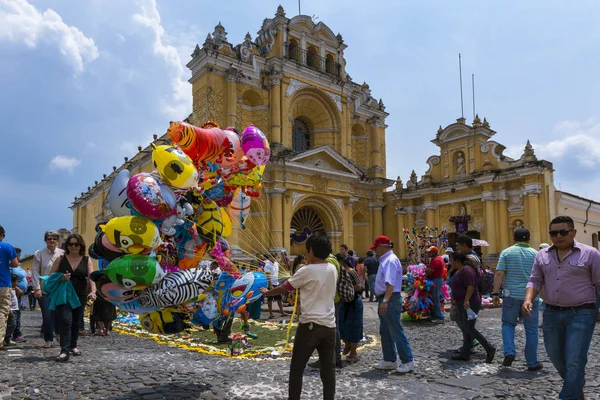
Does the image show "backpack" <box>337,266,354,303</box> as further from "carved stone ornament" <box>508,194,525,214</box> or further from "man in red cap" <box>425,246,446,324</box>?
"carved stone ornament" <box>508,194,525,214</box>

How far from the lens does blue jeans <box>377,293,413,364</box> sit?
6.14 m

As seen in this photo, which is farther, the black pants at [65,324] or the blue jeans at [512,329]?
the black pants at [65,324]

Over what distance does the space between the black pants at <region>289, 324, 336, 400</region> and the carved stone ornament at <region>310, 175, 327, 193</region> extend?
62.6ft

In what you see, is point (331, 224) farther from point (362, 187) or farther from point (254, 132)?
point (254, 132)

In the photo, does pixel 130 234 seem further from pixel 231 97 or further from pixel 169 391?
pixel 231 97

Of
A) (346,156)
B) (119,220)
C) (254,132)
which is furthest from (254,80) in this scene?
(119,220)

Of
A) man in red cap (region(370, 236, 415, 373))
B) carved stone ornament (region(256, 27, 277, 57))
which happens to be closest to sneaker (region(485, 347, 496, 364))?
man in red cap (region(370, 236, 415, 373))

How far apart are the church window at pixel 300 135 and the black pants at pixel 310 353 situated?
21.7 metres

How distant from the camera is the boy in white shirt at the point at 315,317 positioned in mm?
4250

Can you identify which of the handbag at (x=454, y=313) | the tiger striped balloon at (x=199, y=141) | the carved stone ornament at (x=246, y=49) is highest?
the carved stone ornament at (x=246, y=49)

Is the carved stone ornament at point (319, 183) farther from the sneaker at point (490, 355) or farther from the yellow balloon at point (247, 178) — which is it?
the sneaker at point (490, 355)

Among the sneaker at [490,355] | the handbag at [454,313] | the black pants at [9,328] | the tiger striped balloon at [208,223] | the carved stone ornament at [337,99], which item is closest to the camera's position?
the tiger striped balloon at [208,223]

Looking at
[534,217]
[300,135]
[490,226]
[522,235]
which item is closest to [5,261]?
[522,235]

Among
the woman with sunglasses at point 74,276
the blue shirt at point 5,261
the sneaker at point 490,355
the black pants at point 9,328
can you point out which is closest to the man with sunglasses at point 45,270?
the blue shirt at point 5,261
